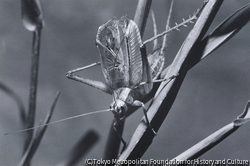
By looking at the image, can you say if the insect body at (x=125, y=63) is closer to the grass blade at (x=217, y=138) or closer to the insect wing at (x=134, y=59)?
the insect wing at (x=134, y=59)

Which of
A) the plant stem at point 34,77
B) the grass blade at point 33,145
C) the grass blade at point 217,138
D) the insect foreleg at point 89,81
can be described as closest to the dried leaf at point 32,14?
the plant stem at point 34,77

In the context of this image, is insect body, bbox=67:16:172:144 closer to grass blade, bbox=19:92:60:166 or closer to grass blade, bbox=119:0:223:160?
grass blade, bbox=119:0:223:160

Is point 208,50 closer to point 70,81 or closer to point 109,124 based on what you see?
point 109,124

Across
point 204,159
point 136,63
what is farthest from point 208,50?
point 204,159

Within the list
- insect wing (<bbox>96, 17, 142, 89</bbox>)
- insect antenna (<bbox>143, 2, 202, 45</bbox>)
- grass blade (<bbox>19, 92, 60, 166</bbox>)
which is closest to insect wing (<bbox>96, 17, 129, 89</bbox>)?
insect wing (<bbox>96, 17, 142, 89</bbox>)
